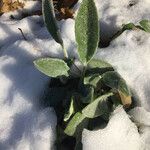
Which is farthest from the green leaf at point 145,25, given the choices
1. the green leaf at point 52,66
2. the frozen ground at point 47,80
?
the green leaf at point 52,66

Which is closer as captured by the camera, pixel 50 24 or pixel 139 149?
pixel 139 149

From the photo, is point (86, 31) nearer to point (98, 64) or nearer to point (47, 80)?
point (98, 64)

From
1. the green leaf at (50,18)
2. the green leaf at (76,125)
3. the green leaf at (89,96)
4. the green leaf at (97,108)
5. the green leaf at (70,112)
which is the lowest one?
the green leaf at (76,125)

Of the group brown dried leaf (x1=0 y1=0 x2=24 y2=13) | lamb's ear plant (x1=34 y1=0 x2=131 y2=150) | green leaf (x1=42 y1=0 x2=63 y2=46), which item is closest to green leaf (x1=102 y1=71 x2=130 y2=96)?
lamb's ear plant (x1=34 y1=0 x2=131 y2=150)

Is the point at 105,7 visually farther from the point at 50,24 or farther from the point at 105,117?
the point at 105,117

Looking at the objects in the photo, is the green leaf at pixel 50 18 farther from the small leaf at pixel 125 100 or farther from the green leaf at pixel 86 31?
the small leaf at pixel 125 100

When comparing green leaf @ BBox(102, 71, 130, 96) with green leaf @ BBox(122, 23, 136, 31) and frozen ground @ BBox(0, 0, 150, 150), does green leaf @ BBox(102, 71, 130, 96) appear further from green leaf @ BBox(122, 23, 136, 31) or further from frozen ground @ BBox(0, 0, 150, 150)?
green leaf @ BBox(122, 23, 136, 31)

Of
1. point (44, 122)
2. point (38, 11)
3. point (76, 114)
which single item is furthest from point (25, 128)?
point (38, 11)
